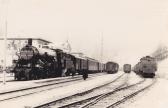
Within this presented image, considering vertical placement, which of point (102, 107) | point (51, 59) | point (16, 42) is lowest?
point (102, 107)

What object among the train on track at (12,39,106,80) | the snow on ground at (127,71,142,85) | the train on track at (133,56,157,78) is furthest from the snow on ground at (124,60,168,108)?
the train on track at (133,56,157,78)

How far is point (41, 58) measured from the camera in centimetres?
3053

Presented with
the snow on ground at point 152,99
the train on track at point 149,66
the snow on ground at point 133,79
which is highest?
the train on track at point 149,66

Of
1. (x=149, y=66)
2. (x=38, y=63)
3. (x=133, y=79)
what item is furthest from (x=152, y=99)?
(x=149, y=66)

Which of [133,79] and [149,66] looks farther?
[149,66]

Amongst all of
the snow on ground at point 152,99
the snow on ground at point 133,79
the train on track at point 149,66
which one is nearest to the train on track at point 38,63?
the snow on ground at point 133,79

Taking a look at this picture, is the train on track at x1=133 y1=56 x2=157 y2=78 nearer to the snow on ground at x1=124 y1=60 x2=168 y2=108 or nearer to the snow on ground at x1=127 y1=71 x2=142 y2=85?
the snow on ground at x1=127 y1=71 x2=142 y2=85

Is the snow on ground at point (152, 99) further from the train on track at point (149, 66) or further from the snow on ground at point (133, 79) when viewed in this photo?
the train on track at point (149, 66)

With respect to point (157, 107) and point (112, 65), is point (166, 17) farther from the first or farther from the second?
point (112, 65)

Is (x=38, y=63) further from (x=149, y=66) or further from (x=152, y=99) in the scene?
(x=152, y=99)

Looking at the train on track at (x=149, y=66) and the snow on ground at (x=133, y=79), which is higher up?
the train on track at (x=149, y=66)

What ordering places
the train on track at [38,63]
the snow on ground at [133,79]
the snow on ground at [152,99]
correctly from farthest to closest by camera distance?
the snow on ground at [133,79], the train on track at [38,63], the snow on ground at [152,99]

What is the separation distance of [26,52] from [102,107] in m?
18.1

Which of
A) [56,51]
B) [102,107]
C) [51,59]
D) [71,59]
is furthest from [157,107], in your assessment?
[71,59]
